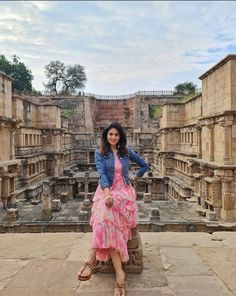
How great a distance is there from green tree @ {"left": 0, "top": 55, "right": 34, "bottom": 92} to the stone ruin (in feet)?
78.4

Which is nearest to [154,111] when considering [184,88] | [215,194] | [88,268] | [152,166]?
[184,88]

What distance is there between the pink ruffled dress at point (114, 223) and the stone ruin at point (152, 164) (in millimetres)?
278

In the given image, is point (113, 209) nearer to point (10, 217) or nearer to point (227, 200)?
point (227, 200)

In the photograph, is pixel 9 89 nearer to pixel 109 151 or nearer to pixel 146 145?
pixel 109 151

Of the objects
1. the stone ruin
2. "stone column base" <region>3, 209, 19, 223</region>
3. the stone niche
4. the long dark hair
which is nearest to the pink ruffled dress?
the stone ruin

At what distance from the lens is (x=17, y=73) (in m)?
61.1

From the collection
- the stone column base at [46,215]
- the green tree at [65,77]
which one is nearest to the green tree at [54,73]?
the green tree at [65,77]

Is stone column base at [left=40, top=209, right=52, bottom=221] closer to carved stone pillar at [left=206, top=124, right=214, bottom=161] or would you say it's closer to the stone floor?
carved stone pillar at [left=206, top=124, right=214, bottom=161]

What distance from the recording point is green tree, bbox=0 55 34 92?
6021 centimetres

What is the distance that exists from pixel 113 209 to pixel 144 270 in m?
0.83

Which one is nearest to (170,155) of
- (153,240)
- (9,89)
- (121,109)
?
(9,89)

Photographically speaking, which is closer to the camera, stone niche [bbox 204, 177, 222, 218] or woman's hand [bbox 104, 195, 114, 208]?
woman's hand [bbox 104, 195, 114, 208]

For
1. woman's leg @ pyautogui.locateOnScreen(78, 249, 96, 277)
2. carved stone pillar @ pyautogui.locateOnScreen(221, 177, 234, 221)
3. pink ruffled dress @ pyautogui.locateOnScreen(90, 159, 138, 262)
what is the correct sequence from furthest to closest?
carved stone pillar @ pyautogui.locateOnScreen(221, 177, 234, 221), pink ruffled dress @ pyautogui.locateOnScreen(90, 159, 138, 262), woman's leg @ pyautogui.locateOnScreen(78, 249, 96, 277)

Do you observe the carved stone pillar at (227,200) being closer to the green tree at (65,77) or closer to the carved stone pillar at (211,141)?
the carved stone pillar at (211,141)
